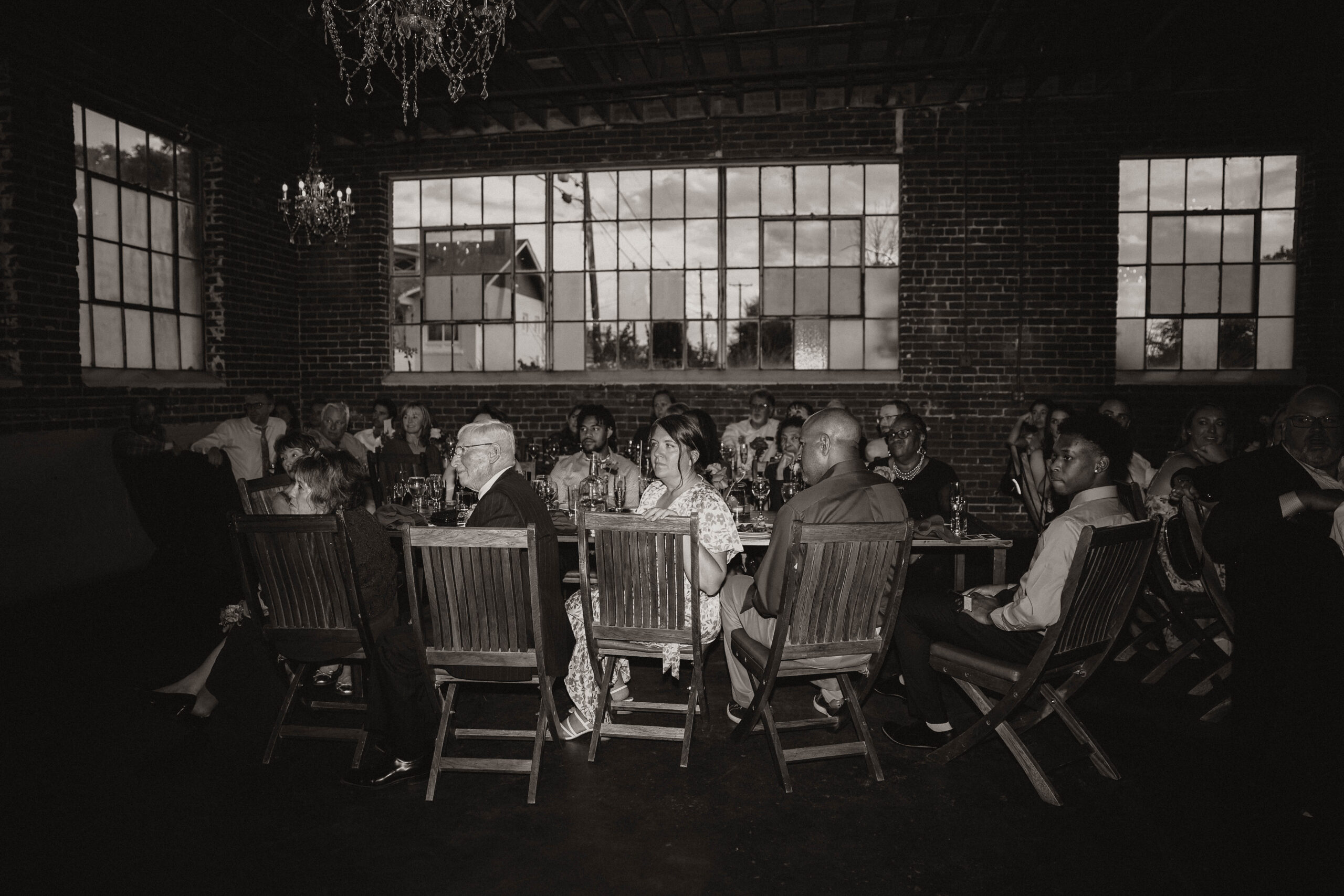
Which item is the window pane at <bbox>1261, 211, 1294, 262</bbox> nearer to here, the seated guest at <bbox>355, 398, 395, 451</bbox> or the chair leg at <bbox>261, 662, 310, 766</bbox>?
the seated guest at <bbox>355, 398, 395, 451</bbox>

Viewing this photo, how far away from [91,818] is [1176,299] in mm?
8881

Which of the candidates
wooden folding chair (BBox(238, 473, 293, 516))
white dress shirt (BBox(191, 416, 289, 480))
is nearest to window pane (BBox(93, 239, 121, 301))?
white dress shirt (BBox(191, 416, 289, 480))

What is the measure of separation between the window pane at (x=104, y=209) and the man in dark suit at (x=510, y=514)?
5089mm

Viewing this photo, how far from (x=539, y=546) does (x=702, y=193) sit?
620cm

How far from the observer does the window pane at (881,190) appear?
825cm

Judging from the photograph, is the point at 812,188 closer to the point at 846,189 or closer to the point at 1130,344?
the point at 846,189

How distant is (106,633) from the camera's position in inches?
199

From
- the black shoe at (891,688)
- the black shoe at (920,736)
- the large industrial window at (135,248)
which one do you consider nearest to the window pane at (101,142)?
the large industrial window at (135,248)

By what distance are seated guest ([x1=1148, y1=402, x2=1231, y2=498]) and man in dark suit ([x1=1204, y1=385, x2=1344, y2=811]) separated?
3.38 ft

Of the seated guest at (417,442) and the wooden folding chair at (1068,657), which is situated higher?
the seated guest at (417,442)

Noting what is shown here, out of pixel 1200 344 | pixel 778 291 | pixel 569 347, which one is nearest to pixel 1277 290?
pixel 1200 344

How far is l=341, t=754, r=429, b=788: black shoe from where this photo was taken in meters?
3.18

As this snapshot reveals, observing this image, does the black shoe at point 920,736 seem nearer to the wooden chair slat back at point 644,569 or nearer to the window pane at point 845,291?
the wooden chair slat back at point 644,569

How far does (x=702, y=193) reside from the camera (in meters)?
8.55
